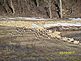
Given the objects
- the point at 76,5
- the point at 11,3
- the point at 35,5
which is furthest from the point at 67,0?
the point at 11,3

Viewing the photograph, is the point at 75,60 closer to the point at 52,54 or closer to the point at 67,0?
the point at 52,54

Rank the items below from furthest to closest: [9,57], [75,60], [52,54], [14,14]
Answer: [14,14] < [52,54] < [9,57] < [75,60]

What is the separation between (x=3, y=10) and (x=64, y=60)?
58528 millimetres

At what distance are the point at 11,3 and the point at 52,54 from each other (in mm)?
56012

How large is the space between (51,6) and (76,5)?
20.7 feet

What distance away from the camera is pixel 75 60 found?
1755 cm

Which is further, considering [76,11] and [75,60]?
[76,11]

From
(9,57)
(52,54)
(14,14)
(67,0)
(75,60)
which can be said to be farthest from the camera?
(67,0)

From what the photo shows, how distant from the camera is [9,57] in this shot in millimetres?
18703

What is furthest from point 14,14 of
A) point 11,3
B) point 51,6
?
point 51,6

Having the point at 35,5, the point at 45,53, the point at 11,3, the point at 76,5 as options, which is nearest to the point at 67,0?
the point at 76,5

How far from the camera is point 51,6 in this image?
76938mm

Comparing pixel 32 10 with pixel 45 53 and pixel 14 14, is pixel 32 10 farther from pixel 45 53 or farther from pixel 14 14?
pixel 45 53

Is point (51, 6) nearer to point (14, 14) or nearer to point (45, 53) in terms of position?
point (14, 14)
